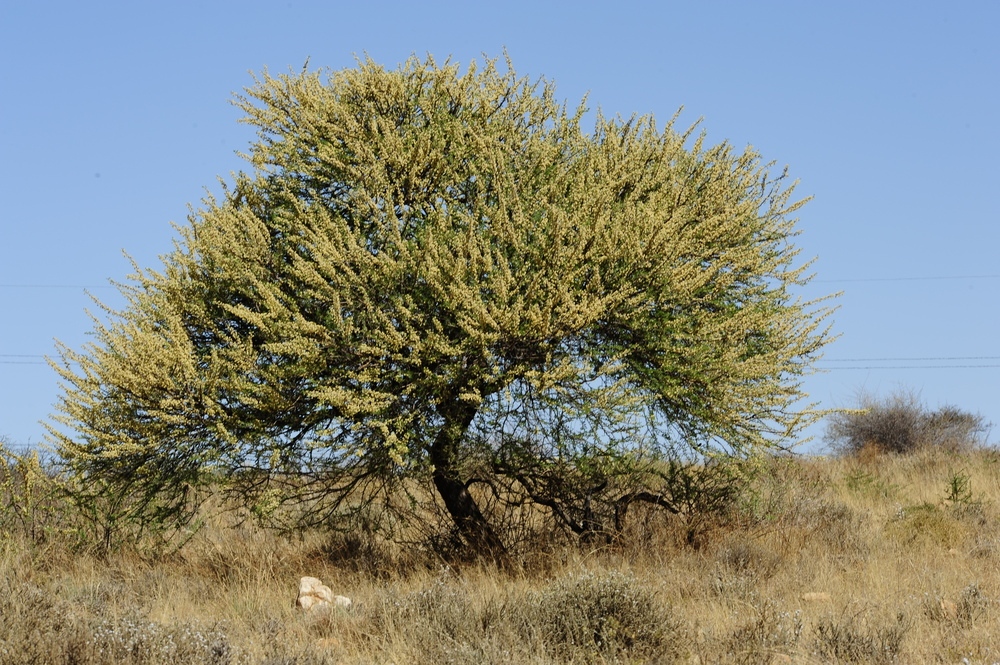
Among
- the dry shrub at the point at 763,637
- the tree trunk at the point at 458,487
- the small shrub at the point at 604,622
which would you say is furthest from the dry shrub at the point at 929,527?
the small shrub at the point at 604,622

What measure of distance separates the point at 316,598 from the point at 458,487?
10.5 feet

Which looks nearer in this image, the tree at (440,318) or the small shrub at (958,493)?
the tree at (440,318)

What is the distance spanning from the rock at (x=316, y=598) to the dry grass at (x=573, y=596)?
18 centimetres

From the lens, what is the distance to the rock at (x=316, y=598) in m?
9.24

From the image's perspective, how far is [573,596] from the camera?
313 inches

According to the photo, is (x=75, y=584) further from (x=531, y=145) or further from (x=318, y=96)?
(x=531, y=145)

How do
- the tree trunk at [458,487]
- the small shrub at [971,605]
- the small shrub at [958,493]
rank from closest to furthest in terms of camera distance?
the small shrub at [971,605]
the tree trunk at [458,487]
the small shrub at [958,493]

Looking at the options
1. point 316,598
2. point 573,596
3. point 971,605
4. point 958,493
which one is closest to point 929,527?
point 958,493

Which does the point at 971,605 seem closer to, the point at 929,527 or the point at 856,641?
the point at 856,641

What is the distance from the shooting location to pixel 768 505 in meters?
13.7

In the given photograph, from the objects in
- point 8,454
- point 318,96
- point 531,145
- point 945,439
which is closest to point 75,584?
point 8,454

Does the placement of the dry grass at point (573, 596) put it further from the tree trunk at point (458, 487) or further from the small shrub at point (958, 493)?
the tree trunk at point (458, 487)

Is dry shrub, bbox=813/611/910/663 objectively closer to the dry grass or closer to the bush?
the dry grass

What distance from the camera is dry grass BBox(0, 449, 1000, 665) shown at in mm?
7516
